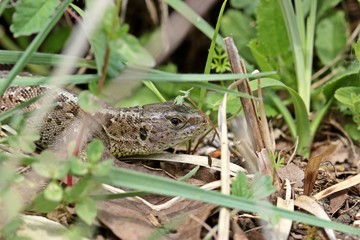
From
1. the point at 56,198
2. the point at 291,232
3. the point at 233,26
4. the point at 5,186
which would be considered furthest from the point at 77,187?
the point at 233,26

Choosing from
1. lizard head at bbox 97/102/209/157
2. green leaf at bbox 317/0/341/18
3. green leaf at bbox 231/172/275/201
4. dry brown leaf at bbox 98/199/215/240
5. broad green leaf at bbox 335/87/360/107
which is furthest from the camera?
green leaf at bbox 317/0/341/18

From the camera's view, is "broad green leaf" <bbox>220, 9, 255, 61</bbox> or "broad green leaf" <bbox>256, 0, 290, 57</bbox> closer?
"broad green leaf" <bbox>256, 0, 290, 57</bbox>

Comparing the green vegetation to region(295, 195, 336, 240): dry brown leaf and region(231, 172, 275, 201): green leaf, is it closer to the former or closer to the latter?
region(231, 172, 275, 201): green leaf

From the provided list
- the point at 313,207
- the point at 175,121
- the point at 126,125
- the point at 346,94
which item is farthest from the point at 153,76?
the point at 346,94

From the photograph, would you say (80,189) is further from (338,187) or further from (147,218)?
(338,187)

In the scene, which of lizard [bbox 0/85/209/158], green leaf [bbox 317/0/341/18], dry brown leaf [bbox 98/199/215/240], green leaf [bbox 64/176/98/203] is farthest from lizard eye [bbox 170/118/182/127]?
green leaf [bbox 317/0/341/18]

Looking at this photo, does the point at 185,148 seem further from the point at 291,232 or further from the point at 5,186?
the point at 5,186
